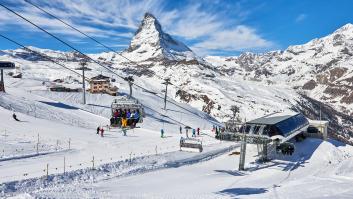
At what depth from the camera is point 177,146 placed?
49875 millimetres

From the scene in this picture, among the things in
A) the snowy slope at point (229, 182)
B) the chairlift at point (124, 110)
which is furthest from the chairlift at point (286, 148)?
the chairlift at point (124, 110)

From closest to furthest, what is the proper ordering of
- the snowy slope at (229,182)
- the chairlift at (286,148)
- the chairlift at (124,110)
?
the snowy slope at (229,182) → the chairlift at (124,110) → the chairlift at (286,148)

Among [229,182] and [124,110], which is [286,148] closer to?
[229,182]

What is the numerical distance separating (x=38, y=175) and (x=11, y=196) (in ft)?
16.8

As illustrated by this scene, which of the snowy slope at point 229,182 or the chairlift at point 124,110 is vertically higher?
the chairlift at point 124,110

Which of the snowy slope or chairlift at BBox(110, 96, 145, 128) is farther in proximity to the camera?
chairlift at BBox(110, 96, 145, 128)

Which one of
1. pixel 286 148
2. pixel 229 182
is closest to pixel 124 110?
pixel 229 182

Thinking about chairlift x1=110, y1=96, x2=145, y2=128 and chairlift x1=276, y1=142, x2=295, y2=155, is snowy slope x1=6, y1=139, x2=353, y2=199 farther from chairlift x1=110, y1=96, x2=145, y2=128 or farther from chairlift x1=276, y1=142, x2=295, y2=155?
chairlift x1=110, y1=96, x2=145, y2=128

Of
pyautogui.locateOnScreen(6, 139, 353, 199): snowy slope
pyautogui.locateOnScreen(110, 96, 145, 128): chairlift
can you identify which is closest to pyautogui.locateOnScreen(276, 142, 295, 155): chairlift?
pyautogui.locateOnScreen(6, 139, 353, 199): snowy slope

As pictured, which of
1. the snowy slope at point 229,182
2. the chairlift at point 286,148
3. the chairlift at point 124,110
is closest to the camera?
the snowy slope at point 229,182

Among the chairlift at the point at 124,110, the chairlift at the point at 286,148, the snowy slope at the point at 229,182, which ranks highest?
the chairlift at the point at 124,110

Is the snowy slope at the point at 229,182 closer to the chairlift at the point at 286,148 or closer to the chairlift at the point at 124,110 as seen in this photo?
the chairlift at the point at 286,148

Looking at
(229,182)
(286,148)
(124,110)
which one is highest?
(124,110)

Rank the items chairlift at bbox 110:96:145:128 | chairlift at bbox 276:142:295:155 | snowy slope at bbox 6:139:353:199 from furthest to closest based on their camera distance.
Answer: chairlift at bbox 276:142:295:155, chairlift at bbox 110:96:145:128, snowy slope at bbox 6:139:353:199
